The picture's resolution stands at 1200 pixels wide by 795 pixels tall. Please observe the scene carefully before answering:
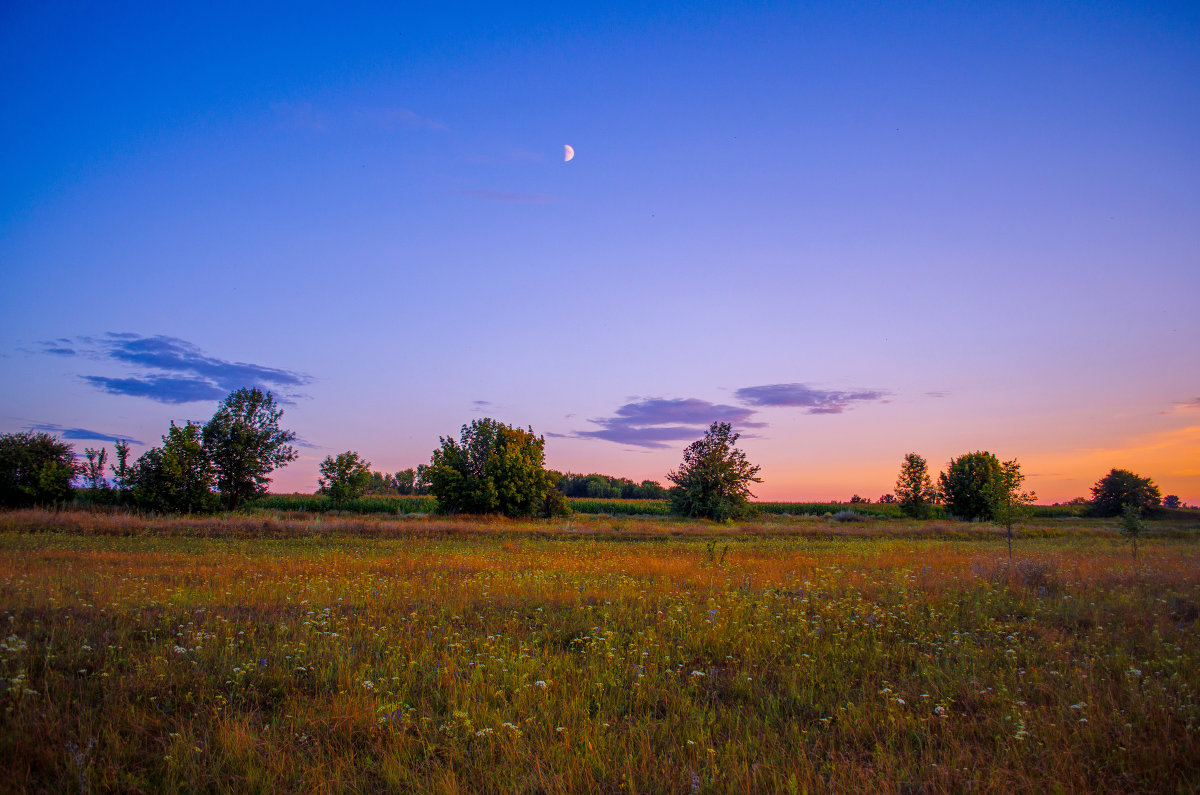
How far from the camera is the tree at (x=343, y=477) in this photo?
163 feet

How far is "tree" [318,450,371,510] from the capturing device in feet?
163

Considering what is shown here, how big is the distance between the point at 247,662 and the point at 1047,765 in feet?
26.2

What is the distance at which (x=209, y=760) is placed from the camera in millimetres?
4387

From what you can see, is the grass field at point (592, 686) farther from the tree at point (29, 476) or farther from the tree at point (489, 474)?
the tree at point (29, 476)

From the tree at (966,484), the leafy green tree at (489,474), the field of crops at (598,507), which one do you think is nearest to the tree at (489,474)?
the leafy green tree at (489,474)

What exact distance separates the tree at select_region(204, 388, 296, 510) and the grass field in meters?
38.1

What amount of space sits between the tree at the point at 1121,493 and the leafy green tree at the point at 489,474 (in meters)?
82.0

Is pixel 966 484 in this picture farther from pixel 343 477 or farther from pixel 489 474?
pixel 343 477

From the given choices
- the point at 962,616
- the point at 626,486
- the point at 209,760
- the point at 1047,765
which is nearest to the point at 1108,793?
the point at 1047,765

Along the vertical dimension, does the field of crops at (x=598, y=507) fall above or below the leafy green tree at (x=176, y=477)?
below

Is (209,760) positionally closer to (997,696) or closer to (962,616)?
(997,696)

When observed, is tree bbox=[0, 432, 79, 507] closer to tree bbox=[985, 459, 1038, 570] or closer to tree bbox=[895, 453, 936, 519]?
tree bbox=[985, 459, 1038, 570]

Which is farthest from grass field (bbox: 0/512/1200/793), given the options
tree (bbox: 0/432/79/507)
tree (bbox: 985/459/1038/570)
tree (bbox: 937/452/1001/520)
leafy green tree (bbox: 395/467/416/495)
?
leafy green tree (bbox: 395/467/416/495)

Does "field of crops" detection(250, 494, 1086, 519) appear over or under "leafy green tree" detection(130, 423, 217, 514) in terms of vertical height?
under
